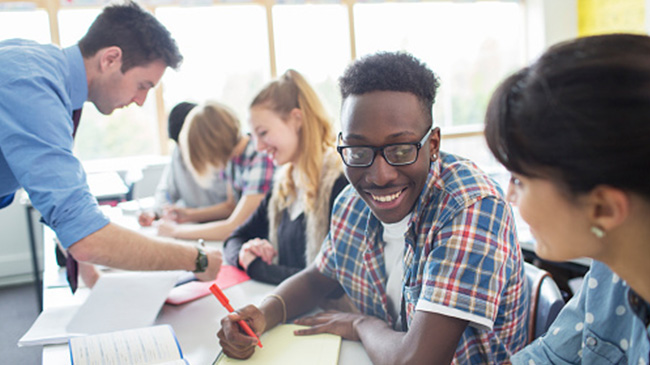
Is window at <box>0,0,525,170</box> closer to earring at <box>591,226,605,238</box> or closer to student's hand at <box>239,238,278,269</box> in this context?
student's hand at <box>239,238,278,269</box>

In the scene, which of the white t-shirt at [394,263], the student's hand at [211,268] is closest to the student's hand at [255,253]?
the student's hand at [211,268]

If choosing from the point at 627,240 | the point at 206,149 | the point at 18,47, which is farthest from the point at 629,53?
the point at 206,149

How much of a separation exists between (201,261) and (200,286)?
5.5 inches

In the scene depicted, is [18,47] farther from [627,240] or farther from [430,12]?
[430,12]

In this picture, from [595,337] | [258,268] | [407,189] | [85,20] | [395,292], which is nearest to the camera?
[595,337]

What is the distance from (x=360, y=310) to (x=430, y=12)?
5.12 meters

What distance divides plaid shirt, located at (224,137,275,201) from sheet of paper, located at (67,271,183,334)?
3.01 feet

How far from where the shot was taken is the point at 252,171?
248 centimetres

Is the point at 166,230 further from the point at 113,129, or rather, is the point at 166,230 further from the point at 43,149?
the point at 113,129

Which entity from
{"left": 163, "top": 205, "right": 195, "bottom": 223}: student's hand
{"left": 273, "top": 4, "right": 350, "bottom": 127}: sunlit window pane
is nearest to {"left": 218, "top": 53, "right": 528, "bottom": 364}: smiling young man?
{"left": 163, "top": 205, "right": 195, "bottom": 223}: student's hand

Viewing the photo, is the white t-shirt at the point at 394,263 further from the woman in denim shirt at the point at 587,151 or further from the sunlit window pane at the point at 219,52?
the sunlit window pane at the point at 219,52

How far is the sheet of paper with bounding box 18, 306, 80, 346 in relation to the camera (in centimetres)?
125

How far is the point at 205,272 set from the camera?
61.5 inches

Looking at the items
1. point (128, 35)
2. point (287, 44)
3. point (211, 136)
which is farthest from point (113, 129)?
point (128, 35)
